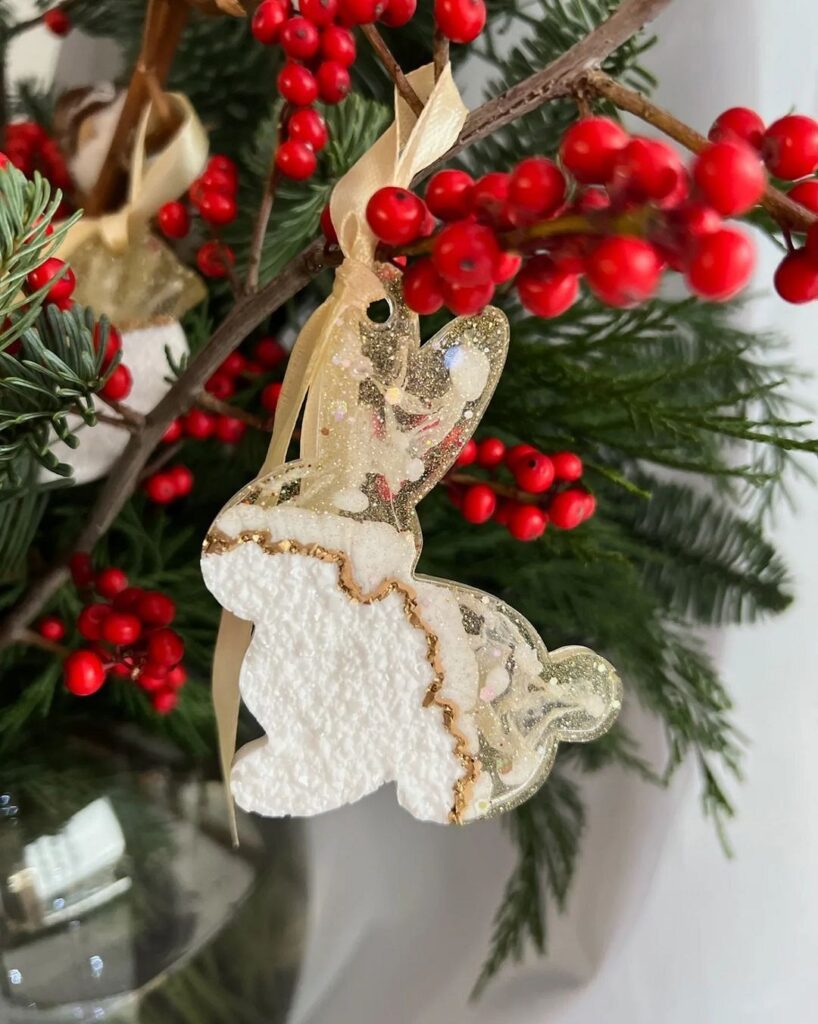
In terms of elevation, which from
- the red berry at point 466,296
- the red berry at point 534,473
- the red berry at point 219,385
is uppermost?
the red berry at point 466,296

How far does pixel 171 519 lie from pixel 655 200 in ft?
1.24

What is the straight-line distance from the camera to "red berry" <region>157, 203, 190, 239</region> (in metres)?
0.37

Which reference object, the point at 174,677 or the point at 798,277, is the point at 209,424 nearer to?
the point at 174,677

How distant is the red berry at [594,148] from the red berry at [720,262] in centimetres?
3

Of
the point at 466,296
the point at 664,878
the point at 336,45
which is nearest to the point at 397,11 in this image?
the point at 336,45

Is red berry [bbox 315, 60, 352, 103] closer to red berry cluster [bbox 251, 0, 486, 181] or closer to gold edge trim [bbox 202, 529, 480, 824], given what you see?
red berry cluster [bbox 251, 0, 486, 181]

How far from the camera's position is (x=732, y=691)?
0.60m

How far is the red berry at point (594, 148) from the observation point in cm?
17

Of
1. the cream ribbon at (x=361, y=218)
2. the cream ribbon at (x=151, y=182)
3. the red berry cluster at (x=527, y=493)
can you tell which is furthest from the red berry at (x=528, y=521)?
the cream ribbon at (x=151, y=182)

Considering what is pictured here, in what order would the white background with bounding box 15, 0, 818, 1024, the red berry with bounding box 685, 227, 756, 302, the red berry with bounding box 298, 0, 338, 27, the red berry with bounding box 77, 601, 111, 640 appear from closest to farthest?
the red berry with bounding box 685, 227, 756, 302 < the red berry with bounding box 298, 0, 338, 27 < the red berry with bounding box 77, 601, 111, 640 < the white background with bounding box 15, 0, 818, 1024

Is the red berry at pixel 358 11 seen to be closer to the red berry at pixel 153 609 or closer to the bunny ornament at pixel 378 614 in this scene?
the bunny ornament at pixel 378 614

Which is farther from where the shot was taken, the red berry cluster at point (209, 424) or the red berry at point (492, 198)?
the red berry cluster at point (209, 424)

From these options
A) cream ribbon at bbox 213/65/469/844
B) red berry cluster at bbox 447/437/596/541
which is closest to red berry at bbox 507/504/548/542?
red berry cluster at bbox 447/437/596/541

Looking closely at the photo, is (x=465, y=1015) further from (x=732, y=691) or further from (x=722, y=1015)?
(x=732, y=691)
